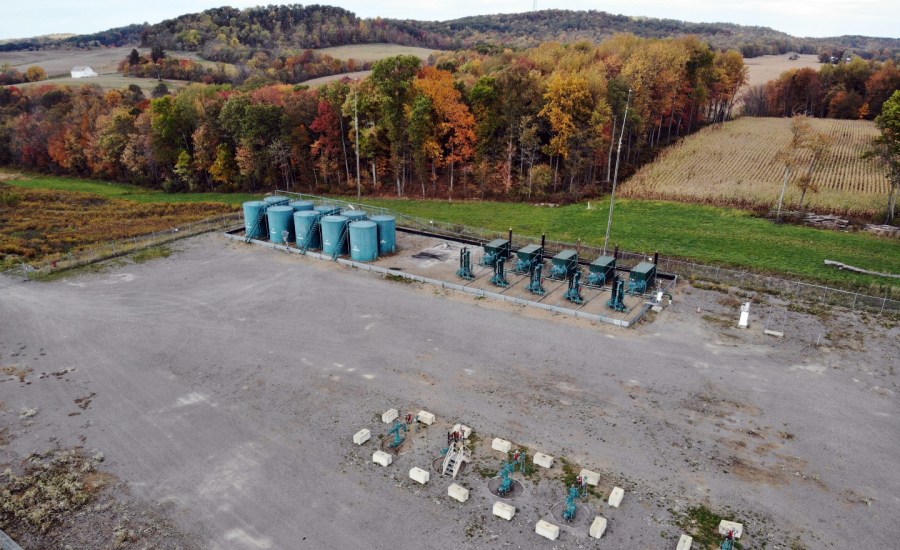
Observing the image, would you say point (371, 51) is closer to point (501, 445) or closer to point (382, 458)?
point (501, 445)

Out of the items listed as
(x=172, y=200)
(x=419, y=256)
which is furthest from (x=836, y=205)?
(x=172, y=200)

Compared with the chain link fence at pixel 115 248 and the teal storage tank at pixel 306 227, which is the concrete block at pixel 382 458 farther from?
the chain link fence at pixel 115 248

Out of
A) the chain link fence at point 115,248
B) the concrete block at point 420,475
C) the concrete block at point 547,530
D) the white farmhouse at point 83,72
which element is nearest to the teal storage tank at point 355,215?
the chain link fence at point 115,248

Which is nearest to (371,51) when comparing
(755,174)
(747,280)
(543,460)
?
(755,174)

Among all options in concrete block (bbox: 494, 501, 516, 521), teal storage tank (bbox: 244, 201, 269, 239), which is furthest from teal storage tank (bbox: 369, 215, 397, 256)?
concrete block (bbox: 494, 501, 516, 521)

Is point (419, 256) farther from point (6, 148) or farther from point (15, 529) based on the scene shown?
point (6, 148)

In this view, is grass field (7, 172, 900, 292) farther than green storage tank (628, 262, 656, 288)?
Yes

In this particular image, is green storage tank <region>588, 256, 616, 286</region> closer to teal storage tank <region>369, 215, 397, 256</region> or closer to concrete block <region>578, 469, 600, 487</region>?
teal storage tank <region>369, 215, 397, 256</region>
